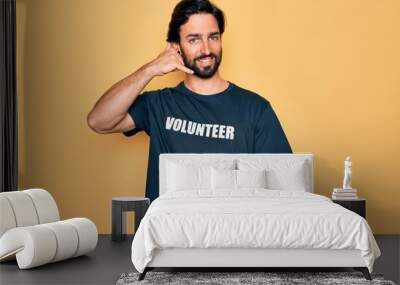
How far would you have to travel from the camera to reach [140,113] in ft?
23.4

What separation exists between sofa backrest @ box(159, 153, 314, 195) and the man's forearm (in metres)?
0.64

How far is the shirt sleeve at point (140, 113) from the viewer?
713 cm

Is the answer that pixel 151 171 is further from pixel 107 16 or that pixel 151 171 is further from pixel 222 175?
pixel 107 16

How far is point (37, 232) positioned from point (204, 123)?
2.29 meters

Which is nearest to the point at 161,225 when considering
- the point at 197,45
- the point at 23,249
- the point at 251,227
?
the point at 251,227

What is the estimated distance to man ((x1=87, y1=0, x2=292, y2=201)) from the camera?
279 inches

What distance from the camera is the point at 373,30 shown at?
7.16 m

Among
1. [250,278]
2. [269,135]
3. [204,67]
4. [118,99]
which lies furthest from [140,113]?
[250,278]

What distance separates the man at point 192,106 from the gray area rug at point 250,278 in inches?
80.0

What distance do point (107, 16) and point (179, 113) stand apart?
1.24 m

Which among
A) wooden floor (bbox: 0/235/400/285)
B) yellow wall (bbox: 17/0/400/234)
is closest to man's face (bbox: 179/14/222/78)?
yellow wall (bbox: 17/0/400/234)

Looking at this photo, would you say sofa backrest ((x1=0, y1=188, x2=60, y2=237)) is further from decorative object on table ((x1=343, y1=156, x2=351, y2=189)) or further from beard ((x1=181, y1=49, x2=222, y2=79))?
decorative object on table ((x1=343, y1=156, x2=351, y2=189))

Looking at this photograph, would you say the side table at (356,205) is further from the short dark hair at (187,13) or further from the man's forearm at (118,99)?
the man's forearm at (118,99)

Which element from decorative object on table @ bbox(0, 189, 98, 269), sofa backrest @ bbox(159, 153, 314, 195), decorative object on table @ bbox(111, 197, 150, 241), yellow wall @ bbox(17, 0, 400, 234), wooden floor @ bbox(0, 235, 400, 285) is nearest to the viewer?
wooden floor @ bbox(0, 235, 400, 285)
